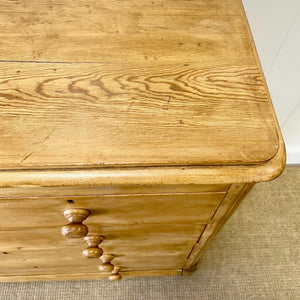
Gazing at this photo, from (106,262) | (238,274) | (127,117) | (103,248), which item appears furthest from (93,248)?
(238,274)

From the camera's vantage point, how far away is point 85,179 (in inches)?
16.9

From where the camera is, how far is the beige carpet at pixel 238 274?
3.49ft

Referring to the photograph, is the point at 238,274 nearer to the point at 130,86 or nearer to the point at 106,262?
the point at 106,262

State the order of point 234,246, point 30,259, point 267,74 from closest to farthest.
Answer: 1. point 30,259
2. point 267,74
3. point 234,246

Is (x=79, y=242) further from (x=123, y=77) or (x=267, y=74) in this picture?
(x=267, y=74)

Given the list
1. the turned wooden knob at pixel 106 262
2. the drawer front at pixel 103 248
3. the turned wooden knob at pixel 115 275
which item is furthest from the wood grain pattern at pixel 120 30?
the turned wooden knob at pixel 115 275

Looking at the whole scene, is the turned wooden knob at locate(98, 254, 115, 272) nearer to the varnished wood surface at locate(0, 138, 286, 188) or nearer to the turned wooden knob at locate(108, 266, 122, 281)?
the turned wooden knob at locate(108, 266, 122, 281)

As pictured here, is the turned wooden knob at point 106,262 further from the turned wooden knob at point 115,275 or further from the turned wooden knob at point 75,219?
the turned wooden knob at point 75,219

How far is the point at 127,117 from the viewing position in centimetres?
47

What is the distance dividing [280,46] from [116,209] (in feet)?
2.25

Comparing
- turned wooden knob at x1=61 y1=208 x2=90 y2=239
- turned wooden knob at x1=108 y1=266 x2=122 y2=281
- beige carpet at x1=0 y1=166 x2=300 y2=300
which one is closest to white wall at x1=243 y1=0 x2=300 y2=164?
beige carpet at x1=0 y1=166 x2=300 y2=300

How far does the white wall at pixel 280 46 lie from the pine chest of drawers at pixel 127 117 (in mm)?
263

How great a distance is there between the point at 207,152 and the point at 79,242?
0.44 metres

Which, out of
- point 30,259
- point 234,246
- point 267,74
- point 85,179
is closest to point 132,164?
point 85,179
